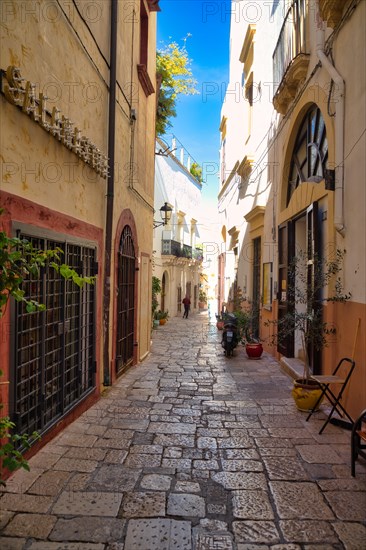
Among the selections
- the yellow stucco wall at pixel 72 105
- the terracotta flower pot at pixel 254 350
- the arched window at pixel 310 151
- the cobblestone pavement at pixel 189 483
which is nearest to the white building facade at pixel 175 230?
the arched window at pixel 310 151

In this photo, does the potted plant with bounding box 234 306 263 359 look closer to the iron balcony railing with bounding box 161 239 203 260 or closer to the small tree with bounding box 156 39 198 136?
the small tree with bounding box 156 39 198 136

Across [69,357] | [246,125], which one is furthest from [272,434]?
[246,125]

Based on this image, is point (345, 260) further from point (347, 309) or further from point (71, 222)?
point (71, 222)

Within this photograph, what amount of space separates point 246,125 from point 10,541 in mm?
12912

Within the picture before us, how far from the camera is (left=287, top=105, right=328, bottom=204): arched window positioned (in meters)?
6.62

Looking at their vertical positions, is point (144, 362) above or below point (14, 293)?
below

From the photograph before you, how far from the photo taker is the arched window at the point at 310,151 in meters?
6.62

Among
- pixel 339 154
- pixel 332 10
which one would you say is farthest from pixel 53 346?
pixel 332 10

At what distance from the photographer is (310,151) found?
24.0 ft

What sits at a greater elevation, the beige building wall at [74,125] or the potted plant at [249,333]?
the beige building wall at [74,125]

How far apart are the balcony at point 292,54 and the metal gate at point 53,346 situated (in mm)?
4537

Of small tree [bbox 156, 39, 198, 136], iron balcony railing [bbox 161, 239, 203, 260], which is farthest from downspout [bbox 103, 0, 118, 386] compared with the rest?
iron balcony railing [bbox 161, 239, 203, 260]

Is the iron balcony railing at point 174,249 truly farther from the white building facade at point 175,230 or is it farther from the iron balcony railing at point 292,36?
the iron balcony railing at point 292,36

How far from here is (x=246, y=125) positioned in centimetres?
1348
